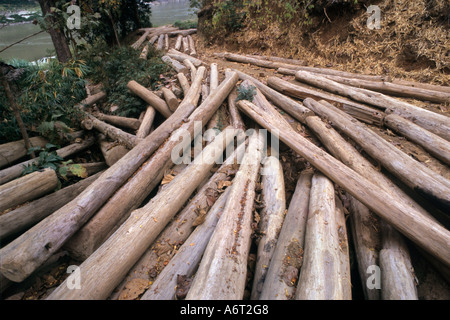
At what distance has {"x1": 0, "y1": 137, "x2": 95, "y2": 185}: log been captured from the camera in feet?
9.73

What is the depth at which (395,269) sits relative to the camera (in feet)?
5.87

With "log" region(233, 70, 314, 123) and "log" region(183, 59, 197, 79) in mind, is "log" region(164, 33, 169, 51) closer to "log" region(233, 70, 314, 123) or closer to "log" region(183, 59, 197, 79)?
"log" region(183, 59, 197, 79)

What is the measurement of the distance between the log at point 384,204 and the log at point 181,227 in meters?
0.95

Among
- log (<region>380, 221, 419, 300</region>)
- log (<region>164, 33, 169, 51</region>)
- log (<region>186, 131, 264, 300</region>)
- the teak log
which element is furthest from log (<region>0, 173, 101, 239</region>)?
log (<region>164, 33, 169, 51</region>)

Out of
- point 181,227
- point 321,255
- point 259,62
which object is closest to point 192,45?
point 259,62

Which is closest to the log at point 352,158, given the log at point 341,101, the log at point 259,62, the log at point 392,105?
the log at point 341,101

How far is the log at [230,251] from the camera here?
1518 mm

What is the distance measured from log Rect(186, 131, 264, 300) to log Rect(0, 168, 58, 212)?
2.23 meters

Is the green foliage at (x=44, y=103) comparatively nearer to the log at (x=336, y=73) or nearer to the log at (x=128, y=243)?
the log at (x=128, y=243)

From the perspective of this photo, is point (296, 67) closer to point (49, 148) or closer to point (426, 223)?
point (426, 223)

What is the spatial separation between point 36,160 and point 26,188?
3.12 feet

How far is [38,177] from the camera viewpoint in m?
2.69
